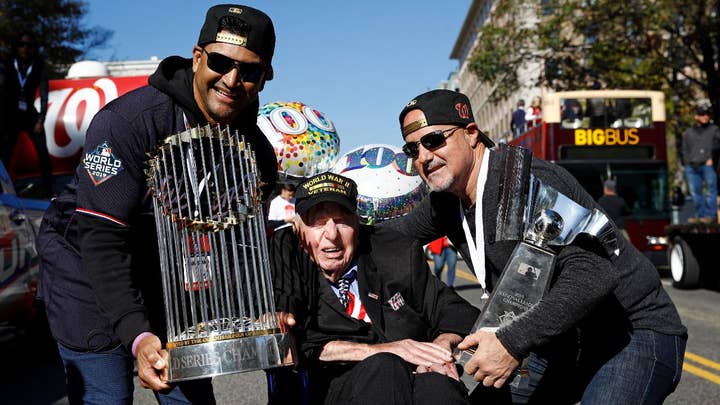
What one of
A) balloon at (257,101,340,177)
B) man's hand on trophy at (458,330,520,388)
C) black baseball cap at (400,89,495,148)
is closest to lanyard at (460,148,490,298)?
black baseball cap at (400,89,495,148)

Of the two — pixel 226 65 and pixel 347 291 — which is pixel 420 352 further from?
pixel 226 65

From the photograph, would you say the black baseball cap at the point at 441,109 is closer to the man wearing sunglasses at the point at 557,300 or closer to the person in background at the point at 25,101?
the man wearing sunglasses at the point at 557,300

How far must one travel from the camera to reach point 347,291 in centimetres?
367

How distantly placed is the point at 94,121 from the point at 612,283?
5.67 feet

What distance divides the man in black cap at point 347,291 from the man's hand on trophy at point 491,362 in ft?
2.12

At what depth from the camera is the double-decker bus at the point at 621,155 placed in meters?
15.2

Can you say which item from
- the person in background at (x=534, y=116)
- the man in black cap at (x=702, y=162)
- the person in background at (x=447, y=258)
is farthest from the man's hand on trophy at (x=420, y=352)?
the person in background at (x=534, y=116)

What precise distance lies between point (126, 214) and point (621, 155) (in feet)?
45.8

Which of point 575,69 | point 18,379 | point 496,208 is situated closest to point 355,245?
point 496,208

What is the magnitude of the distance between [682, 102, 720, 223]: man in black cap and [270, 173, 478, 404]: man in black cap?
40.7 ft

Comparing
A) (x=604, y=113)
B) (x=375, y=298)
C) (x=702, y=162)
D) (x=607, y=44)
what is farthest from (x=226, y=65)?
(x=607, y=44)

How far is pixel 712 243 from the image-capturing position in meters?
12.3

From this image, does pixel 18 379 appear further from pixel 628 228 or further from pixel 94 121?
pixel 628 228

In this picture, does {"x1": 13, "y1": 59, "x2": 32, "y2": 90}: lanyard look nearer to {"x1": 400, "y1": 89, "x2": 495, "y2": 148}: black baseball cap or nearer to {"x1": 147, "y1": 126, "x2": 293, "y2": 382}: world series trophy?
{"x1": 400, "y1": 89, "x2": 495, "y2": 148}: black baseball cap
